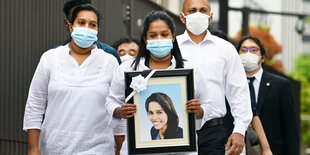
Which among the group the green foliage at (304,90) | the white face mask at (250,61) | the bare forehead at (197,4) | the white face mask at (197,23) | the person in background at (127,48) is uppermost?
the bare forehead at (197,4)

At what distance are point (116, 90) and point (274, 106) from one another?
346 cm

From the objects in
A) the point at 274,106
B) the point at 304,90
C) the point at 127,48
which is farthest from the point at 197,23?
the point at 304,90

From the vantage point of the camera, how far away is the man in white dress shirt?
587 centimetres

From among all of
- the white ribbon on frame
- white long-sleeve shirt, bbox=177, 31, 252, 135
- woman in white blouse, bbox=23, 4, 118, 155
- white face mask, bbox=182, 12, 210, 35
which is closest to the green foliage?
Result: white face mask, bbox=182, 12, 210, 35

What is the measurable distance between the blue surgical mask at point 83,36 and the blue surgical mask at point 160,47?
0.59 m

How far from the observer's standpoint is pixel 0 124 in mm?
7867

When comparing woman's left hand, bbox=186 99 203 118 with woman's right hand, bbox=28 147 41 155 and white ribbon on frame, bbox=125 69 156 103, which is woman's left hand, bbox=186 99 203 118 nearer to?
white ribbon on frame, bbox=125 69 156 103

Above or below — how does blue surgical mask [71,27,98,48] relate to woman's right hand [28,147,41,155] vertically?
above

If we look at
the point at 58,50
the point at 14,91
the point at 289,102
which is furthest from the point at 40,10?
the point at 289,102

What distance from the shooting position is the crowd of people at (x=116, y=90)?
205 inches

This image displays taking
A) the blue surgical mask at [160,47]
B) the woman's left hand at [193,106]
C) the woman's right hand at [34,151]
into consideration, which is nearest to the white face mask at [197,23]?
the blue surgical mask at [160,47]

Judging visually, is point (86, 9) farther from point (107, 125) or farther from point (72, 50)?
point (107, 125)

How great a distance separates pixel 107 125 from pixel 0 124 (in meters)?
2.68

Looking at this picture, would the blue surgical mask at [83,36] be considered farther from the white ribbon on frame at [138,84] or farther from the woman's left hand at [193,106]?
the woman's left hand at [193,106]
